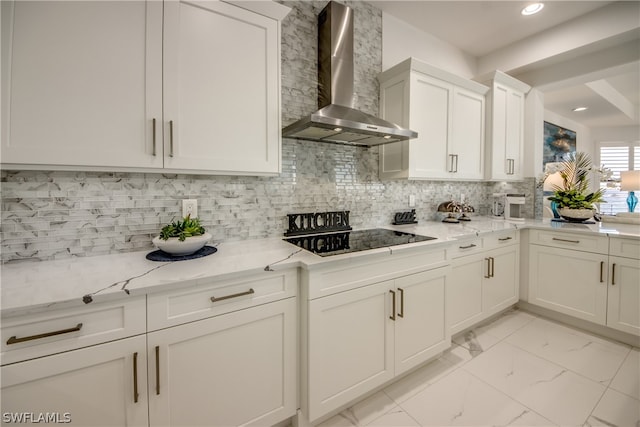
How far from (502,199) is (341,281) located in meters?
2.73

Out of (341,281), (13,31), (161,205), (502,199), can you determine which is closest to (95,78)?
(13,31)

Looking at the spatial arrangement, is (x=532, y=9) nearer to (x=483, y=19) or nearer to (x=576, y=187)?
(x=483, y=19)

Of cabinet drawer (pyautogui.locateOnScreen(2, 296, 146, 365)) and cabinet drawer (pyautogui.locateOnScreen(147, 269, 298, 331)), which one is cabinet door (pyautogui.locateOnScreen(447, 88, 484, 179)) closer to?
cabinet drawer (pyautogui.locateOnScreen(147, 269, 298, 331))

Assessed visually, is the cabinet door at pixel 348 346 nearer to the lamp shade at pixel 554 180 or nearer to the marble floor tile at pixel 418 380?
the marble floor tile at pixel 418 380

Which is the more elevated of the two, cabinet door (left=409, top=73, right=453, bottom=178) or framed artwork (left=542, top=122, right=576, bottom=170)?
framed artwork (left=542, top=122, right=576, bottom=170)

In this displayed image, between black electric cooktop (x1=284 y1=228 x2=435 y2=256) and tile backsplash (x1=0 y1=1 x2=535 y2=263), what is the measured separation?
0.22 m

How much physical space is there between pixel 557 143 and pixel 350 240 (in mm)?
5919

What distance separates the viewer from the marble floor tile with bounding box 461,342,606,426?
1.50m

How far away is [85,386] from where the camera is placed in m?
0.91

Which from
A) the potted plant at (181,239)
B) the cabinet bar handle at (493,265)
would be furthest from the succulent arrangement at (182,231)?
the cabinet bar handle at (493,265)

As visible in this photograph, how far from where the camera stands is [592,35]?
7.78 feet

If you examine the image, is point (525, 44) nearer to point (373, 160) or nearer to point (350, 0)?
point (350, 0)

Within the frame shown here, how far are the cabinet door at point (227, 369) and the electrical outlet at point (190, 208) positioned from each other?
28.0 inches

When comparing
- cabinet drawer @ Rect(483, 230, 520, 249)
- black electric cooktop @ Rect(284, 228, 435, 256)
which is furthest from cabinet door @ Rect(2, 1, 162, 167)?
cabinet drawer @ Rect(483, 230, 520, 249)
